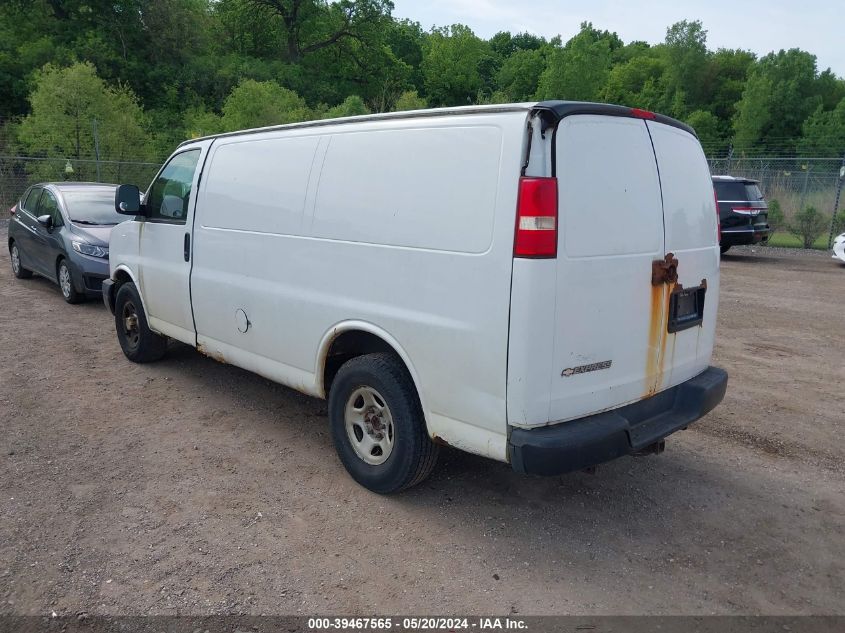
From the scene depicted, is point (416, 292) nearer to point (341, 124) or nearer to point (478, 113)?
point (478, 113)

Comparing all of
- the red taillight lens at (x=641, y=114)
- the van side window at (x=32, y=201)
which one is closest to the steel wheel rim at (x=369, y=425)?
the red taillight lens at (x=641, y=114)

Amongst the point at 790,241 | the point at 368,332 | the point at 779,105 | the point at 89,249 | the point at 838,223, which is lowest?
the point at 790,241

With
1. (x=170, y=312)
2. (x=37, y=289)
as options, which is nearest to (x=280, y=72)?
(x=37, y=289)

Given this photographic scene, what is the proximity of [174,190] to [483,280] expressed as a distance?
3445 mm

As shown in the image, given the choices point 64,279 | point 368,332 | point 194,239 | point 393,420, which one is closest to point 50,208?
point 64,279

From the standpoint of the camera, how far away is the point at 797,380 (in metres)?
6.14

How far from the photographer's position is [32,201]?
33.1 ft

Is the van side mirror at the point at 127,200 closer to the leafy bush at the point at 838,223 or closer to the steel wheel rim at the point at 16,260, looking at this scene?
the steel wheel rim at the point at 16,260

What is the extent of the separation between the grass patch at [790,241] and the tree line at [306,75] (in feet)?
44.0

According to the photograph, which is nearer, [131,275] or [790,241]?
[131,275]

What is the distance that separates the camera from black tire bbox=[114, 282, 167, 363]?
19.8 feet

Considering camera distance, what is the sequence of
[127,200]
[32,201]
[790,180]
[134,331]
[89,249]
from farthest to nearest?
[790,180], [32,201], [89,249], [134,331], [127,200]

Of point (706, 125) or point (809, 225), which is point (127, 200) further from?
point (706, 125)

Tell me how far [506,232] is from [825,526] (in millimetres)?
2486
